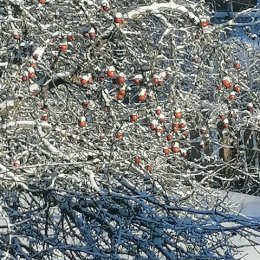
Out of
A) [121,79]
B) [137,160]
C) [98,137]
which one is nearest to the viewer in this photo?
[121,79]

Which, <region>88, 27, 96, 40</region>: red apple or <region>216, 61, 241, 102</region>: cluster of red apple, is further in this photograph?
<region>216, 61, 241, 102</region>: cluster of red apple

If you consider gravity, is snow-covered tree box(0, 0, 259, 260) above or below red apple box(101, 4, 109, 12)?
below

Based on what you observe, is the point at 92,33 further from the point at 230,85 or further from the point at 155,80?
the point at 230,85

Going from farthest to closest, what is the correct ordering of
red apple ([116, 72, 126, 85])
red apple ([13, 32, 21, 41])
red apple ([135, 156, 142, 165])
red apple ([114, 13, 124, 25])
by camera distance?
red apple ([135, 156, 142, 165]) → red apple ([13, 32, 21, 41]) → red apple ([116, 72, 126, 85]) → red apple ([114, 13, 124, 25])

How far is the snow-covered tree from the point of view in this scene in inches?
172

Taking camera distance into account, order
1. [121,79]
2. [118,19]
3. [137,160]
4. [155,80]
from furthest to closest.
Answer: [137,160]
[155,80]
[121,79]
[118,19]

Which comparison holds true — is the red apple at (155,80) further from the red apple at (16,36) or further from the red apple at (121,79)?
the red apple at (16,36)

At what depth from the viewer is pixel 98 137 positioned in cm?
589

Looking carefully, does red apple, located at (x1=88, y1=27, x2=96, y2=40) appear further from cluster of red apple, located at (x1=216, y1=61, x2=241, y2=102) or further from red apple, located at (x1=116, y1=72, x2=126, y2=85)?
cluster of red apple, located at (x1=216, y1=61, x2=241, y2=102)

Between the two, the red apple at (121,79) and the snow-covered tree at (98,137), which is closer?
the snow-covered tree at (98,137)

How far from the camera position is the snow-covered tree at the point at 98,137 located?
14.3ft

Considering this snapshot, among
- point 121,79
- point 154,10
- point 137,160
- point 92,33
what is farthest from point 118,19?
point 137,160

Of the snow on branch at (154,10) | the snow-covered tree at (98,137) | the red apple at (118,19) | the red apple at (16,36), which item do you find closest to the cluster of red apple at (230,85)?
the snow-covered tree at (98,137)

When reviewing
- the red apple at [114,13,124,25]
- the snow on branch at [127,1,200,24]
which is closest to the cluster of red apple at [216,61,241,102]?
the snow on branch at [127,1,200,24]
